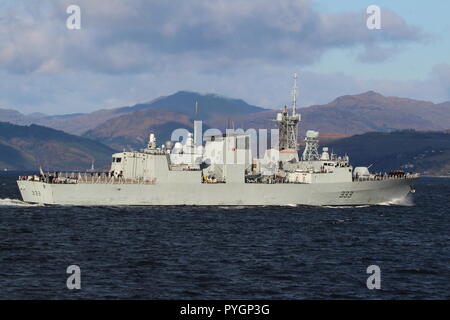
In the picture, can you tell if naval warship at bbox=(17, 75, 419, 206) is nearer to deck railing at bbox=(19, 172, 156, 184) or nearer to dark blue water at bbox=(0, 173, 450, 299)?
deck railing at bbox=(19, 172, 156, 184)

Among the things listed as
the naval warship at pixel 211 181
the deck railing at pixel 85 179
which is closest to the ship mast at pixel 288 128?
the naval warship at pixel 211 181

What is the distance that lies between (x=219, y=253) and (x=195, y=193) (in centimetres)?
2332

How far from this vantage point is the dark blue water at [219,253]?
29.7m

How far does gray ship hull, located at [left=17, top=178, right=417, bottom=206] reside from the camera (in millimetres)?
60281

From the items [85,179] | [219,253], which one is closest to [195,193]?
[85,179]

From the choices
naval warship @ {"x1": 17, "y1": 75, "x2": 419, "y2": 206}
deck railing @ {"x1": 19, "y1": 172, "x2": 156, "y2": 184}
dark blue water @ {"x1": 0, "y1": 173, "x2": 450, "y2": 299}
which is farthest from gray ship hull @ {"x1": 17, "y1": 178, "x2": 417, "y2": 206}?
dark blue water @ {"x1": 0, "y1": 173, "x2": 450, "y2": 299}

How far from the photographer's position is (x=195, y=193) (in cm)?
6166

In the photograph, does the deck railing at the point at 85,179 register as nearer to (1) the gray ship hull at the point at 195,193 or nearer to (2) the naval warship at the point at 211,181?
(2) the naval warship at the point at 211,181

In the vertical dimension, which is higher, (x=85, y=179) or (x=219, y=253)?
(x=85, y=179)

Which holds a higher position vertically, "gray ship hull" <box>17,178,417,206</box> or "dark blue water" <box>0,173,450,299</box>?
"gray ship hull" <box>17,178,417,206</box>

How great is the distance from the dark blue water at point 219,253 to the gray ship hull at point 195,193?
1.56m

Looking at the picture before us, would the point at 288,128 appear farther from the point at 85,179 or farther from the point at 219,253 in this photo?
the point at 219,253

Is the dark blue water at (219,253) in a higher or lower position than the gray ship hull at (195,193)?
lower

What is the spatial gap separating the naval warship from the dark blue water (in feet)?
6.29
